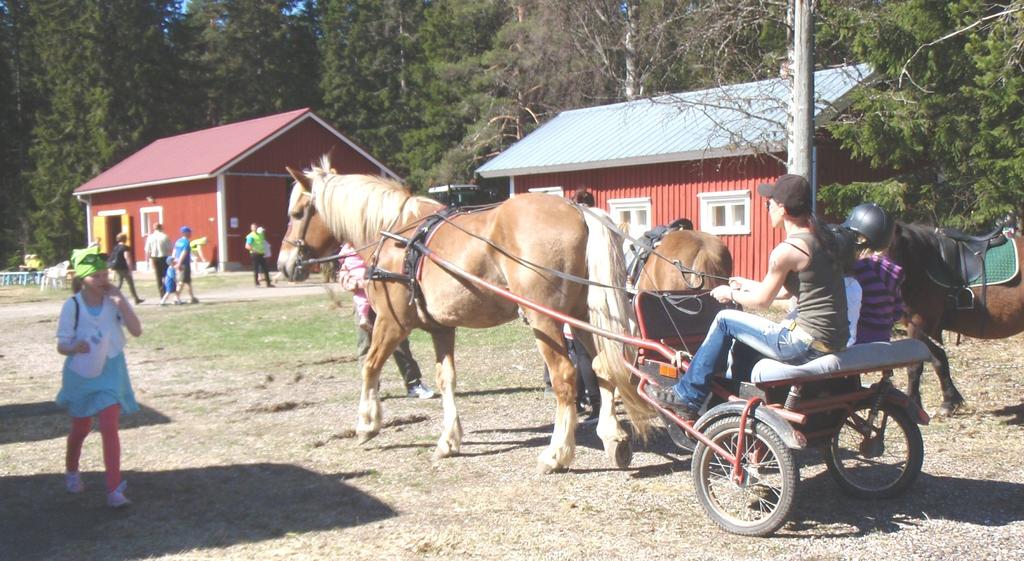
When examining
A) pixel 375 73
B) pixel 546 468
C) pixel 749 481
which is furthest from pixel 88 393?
pixel 375 73

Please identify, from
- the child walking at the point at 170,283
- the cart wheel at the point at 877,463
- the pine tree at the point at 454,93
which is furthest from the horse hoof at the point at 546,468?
the pine tree at the point at 454,93

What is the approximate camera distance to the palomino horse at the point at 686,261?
7.67m

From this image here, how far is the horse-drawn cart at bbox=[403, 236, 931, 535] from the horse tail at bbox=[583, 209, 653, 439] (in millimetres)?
183

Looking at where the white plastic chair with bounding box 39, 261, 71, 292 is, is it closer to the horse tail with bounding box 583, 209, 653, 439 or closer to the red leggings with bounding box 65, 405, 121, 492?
the red leggings with bounding box 65, 405, 121, 492

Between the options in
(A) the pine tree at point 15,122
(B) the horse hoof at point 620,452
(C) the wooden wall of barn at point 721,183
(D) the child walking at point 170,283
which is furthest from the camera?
(A) the pine tree at point 15,122

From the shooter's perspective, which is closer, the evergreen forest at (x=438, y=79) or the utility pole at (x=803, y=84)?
the utility pole at (x=803, y=84)

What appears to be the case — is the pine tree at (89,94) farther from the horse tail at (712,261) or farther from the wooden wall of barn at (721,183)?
the horse tail at (712,261)

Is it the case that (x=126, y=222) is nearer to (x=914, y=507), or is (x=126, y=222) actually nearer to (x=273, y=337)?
(x=273, y=337)

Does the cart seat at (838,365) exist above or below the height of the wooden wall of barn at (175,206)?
below

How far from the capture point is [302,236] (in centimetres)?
761

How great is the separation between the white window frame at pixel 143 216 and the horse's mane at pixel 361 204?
30553mm

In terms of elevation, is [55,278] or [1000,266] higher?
[1000,266]

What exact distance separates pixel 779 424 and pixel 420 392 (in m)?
4.97

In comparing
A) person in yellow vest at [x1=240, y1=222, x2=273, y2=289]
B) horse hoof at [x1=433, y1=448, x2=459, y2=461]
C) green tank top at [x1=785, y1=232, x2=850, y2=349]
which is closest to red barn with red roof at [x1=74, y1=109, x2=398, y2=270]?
person in yellow vest at [x1=240, y1=222, x2=273, y2=289]
